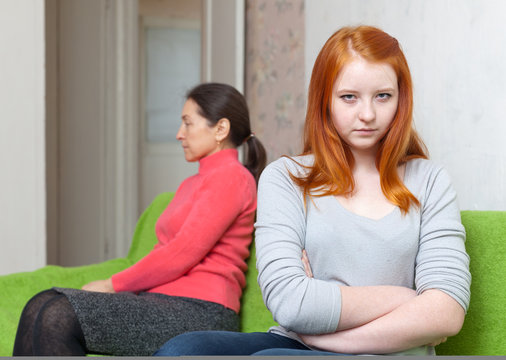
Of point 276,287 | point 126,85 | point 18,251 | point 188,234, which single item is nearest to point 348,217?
point 276,287

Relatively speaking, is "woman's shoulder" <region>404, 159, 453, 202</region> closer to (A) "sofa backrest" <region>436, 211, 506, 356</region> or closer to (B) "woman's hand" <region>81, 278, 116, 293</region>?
(A) "sofa backrest" <region>436, 211, 506, 356</region>

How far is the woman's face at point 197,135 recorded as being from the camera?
6.40ft

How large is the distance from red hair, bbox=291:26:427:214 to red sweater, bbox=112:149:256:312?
0.48 metres

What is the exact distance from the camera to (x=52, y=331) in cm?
151

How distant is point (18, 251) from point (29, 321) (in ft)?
4.71

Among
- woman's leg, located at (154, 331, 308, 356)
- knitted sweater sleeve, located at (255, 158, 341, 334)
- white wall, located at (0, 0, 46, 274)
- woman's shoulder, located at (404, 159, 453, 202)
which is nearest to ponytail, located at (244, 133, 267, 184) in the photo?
knitted sweater sleeve, located at (255, 158, 341, 334)

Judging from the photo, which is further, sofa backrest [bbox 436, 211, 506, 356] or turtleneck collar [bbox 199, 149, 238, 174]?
turtleneck collar [bbox 199, 149, 238, 174]

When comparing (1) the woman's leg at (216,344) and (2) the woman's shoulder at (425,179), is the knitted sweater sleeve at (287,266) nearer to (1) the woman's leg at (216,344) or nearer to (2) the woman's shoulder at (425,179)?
(1) the woman's leg at (216,344)

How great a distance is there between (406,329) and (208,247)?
765mm

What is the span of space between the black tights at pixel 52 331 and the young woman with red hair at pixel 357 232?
0.48 meters

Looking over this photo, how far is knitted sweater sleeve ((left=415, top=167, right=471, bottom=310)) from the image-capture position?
1.15 meters

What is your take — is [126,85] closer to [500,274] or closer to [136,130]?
[136,130]

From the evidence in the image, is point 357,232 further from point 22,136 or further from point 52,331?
point 22,136

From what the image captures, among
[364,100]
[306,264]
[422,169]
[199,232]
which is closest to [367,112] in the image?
[364,100]
